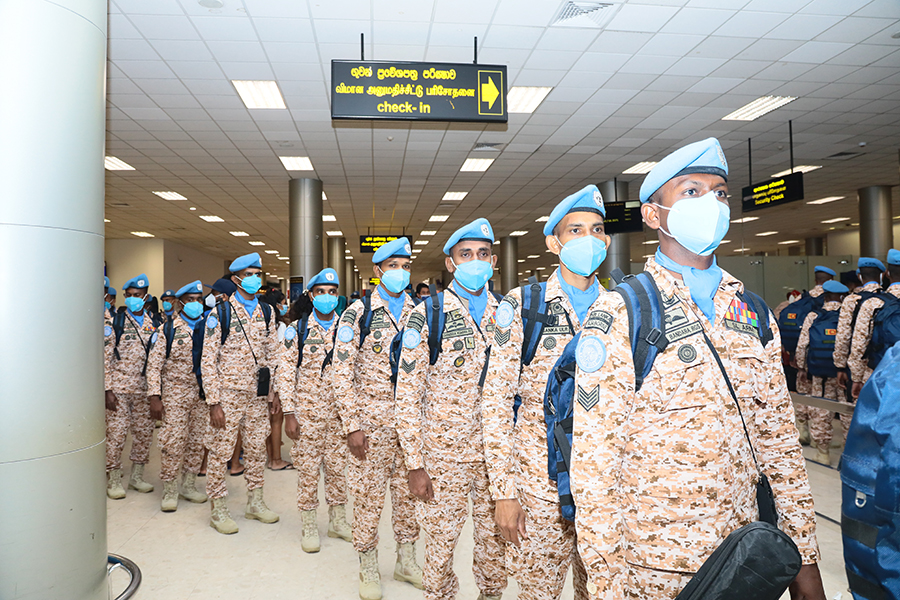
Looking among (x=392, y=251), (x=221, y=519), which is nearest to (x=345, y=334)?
(x=392, y=251)

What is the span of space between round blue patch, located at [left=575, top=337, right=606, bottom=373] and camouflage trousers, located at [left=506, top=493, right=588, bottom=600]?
2.80 ft

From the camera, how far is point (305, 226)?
36.8 ft

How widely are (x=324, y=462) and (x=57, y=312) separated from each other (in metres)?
2.47

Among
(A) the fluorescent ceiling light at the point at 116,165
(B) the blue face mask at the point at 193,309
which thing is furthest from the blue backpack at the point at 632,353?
(A) the fluorescent ceiling light at the point at 116,165

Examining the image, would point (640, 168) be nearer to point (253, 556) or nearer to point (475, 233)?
point (475, 233)

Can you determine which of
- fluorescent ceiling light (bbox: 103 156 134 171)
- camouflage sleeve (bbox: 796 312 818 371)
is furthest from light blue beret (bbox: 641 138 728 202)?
fluorescent ceiling light (bbox: 103 156 134 171)

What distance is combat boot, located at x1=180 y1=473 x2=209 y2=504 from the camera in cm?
482

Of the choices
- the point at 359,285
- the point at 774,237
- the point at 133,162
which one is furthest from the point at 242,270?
the point at 359,285

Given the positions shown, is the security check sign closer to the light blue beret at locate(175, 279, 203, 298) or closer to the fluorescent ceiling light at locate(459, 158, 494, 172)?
the light blue beret at locate(175, 279, 203, 298)

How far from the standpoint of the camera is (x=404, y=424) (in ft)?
8.39

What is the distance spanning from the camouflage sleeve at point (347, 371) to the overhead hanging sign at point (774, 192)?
8.22 meters

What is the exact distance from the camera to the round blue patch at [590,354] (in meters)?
1.26

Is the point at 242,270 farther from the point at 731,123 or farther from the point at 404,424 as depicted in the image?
the point at 731,123

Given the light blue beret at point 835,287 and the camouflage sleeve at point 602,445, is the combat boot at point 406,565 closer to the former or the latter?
the camouflage sleeve at point 602,445
